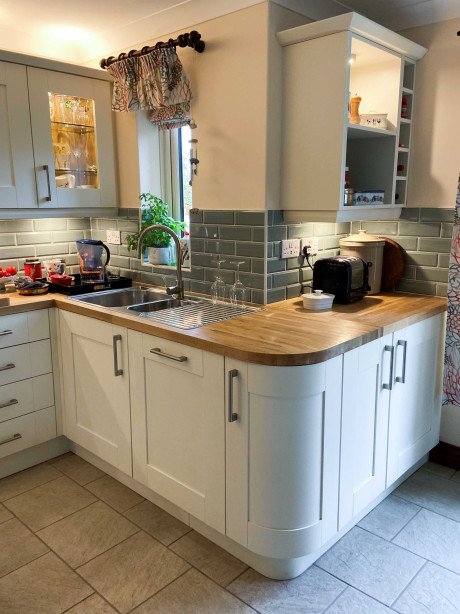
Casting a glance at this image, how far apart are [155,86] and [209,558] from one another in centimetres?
217

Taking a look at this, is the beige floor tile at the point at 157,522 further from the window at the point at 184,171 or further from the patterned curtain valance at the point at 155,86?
the patterned curtain valance at the point at 155,86

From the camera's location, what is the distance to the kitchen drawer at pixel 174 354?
1918 millimetres

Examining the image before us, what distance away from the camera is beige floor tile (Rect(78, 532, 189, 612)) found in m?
1.85

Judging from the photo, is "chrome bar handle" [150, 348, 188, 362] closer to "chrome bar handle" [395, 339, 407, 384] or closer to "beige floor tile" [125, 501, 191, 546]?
"beige floor tile" [125, 501, 191, 546]

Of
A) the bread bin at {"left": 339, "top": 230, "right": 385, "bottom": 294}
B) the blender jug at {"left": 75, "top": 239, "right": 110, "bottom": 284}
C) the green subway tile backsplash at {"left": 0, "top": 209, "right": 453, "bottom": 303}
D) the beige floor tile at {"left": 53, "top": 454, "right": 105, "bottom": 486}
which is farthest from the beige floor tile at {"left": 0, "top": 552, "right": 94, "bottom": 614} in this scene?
the bread bin at {"left": 339, "top": 230, "right": 385, "bottom": 294}

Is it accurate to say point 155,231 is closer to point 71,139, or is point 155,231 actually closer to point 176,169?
point 176,169

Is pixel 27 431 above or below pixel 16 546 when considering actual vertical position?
above

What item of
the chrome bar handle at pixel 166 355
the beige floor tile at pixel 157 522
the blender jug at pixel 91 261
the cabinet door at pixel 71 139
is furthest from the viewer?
the blender jug at pixel 91 261

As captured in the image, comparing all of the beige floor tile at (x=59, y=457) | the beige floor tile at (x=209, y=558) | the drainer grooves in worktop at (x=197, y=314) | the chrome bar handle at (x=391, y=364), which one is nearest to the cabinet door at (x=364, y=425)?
the chrome bar handle at (x=391, y=364)

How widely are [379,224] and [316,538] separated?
167cm

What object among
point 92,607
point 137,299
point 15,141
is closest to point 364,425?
point 92,607

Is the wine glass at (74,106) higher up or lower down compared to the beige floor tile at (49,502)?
higher up

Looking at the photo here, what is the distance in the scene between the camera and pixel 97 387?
2.47 m

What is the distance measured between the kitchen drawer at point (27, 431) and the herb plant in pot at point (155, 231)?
3.33 feet
